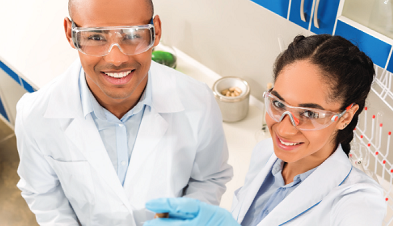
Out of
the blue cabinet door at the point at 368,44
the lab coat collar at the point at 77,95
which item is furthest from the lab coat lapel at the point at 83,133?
the blue cabinet door at the point at 368,44

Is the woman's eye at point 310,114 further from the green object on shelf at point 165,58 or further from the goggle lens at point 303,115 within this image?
the green object on shelf at point 165,58

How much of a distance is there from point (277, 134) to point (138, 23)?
0.61 metres

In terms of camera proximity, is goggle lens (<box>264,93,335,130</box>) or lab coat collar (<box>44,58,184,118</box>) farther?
lab coat collar (<box>44,58,184,118</box>)

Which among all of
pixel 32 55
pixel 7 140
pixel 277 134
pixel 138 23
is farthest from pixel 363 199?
pixel 7 140

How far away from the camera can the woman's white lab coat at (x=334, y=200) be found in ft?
3.88

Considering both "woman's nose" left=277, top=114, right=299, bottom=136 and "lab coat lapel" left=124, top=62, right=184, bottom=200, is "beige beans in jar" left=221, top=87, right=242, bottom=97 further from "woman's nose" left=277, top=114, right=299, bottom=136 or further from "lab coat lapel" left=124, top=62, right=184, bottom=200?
"woman's nose" left=277, top=114, right=299, bottom=136

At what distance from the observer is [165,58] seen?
8.66 feet

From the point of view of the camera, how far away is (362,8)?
1367mm

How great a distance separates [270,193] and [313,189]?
0.22 meters

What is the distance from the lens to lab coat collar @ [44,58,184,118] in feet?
5.11

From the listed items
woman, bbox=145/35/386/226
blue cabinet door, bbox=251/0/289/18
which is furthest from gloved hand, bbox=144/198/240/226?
blue cabinet door, bbox=251/0/289/18

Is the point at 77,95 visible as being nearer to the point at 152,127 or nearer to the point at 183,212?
the point at 152,127

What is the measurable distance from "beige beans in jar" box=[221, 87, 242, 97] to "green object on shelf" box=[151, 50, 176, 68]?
0.44 meters

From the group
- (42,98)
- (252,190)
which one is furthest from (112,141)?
(252,190)
